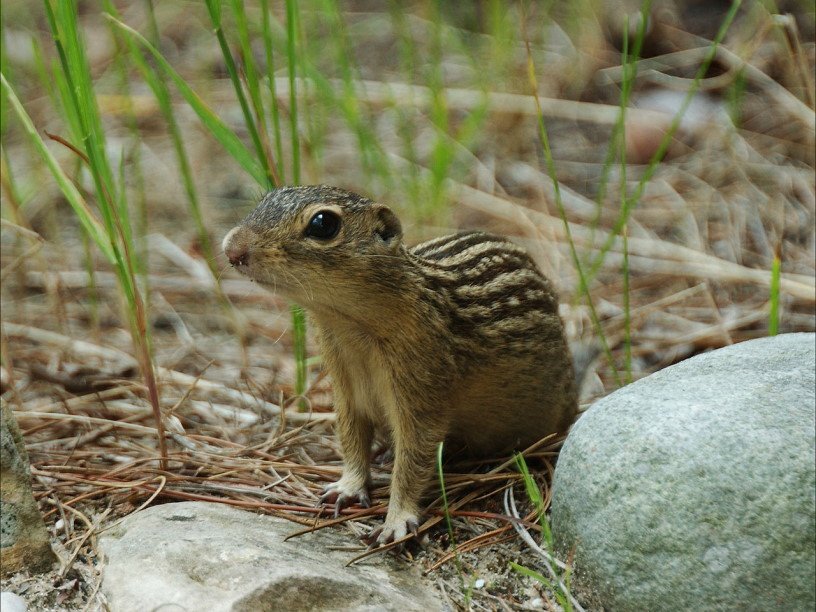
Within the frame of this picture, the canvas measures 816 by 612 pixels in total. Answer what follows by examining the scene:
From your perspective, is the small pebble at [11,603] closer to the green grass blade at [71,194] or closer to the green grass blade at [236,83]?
the green grass blade at [71,194]

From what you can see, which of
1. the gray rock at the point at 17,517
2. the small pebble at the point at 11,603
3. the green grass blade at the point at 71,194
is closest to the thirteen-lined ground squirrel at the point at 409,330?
the green grass blade at the point at 71,194

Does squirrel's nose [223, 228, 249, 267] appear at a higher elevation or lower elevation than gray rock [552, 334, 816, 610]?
higher

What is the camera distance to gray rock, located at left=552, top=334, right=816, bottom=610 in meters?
2.61

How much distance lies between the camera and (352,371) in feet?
11.9

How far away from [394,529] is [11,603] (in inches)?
50.2

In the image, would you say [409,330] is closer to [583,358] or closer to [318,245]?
[318,245]

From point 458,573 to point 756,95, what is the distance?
15.5ft

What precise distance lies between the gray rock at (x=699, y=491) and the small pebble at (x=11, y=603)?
5.29 feet

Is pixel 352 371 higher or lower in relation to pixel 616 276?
higher

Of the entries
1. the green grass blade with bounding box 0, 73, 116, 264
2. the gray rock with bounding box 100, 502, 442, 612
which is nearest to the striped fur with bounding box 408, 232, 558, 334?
the gray rock with bounding box 100, 502, 442, 612

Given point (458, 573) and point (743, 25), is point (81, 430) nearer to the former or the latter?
point (458, 573)

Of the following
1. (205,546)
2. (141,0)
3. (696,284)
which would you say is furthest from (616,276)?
(141,0)

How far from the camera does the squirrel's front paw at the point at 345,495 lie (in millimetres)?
3613

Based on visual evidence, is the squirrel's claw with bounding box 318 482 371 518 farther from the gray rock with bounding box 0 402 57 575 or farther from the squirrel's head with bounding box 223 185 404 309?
the gray rock with bounding box 0 402 57 575
